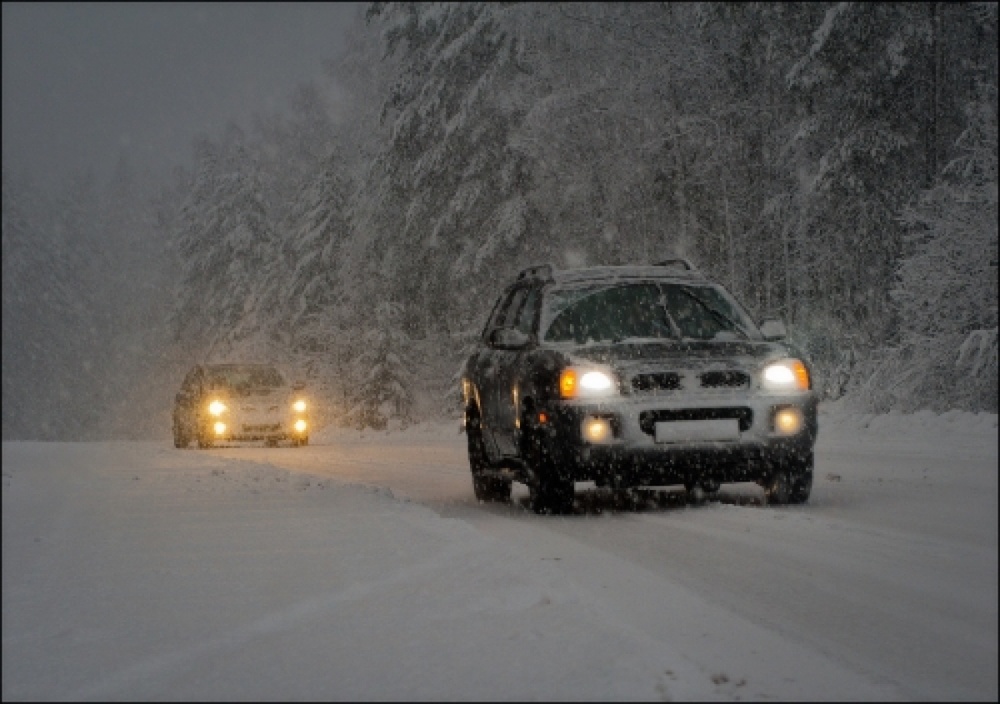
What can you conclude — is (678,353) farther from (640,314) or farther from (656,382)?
(640,314)

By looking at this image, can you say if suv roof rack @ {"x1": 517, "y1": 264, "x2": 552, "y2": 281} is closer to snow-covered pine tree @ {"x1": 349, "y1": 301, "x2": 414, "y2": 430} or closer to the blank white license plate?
the blank white license plate

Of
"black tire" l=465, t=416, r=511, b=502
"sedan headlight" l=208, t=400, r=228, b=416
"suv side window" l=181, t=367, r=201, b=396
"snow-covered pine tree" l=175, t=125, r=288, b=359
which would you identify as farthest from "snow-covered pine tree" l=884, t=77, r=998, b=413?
"snow-covered pine tree" l=175, t=125, r=288, b=359

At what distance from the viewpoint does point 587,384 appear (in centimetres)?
799

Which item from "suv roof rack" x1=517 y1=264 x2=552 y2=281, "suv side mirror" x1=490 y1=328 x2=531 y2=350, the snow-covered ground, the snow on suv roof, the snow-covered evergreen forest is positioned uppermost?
the snow-covered evergreen forest

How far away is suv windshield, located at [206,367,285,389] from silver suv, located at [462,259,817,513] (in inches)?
551

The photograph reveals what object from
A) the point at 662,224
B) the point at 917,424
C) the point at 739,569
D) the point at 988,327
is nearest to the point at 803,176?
the point at 662,224

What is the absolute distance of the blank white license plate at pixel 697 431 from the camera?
786 centimetres

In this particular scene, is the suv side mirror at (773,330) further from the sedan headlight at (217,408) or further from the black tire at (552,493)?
the sedan headlight at (217,408)

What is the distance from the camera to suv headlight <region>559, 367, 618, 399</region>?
7.97 metres

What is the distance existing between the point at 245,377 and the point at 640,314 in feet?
50.3

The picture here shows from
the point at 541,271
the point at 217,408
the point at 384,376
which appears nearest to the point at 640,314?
the point at 541,271

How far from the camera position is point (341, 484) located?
10.7 metres

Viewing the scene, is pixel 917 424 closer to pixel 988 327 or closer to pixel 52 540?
pixel 988 327

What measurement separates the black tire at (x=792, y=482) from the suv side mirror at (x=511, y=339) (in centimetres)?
209
